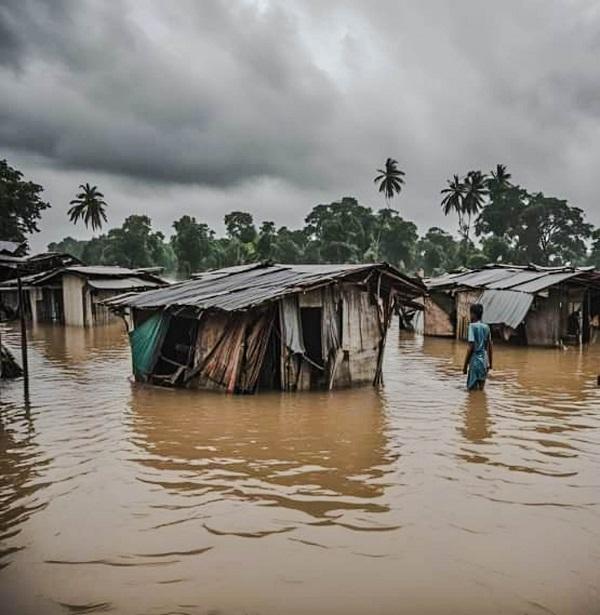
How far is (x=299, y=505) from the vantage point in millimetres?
5473

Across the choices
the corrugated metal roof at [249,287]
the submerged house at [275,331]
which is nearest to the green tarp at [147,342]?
the submerged house at [275,331]

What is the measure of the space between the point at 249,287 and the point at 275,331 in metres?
1.28

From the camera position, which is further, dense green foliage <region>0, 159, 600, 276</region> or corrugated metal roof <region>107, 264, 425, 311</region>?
dense green foliage <region>0, 159, 600, 276</region>

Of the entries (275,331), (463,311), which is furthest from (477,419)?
(463,311)

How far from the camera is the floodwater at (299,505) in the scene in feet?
12.9

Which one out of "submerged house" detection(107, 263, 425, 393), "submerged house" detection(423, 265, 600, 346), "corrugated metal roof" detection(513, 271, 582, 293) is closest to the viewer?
"submerged house" detection(107, 263, 425, 393)

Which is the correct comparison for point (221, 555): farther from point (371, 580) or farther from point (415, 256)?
point (415, 256)

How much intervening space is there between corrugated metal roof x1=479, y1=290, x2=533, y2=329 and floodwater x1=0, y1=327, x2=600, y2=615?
715cm

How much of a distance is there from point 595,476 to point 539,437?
1.67 meters

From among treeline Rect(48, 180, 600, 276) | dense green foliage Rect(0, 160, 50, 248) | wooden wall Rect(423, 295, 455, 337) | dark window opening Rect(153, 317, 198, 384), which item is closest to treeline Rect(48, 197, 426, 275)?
treeline Rect(48, 180, 600, 276)

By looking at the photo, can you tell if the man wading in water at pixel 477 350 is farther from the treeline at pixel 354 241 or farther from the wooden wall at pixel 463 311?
the treeline at pixel 354 241

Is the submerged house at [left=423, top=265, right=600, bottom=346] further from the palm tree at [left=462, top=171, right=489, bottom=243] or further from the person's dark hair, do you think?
the palm tree at [left=462, top=171, right=489, bottom=243]

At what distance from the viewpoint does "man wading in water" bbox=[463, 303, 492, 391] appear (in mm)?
10062

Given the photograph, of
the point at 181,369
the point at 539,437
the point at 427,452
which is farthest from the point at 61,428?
the point at 539,437
